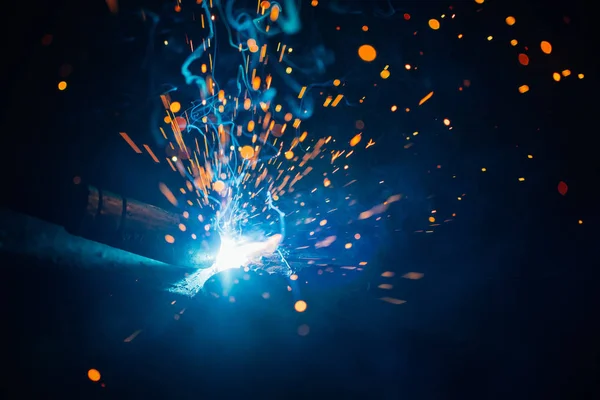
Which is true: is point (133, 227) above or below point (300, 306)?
above

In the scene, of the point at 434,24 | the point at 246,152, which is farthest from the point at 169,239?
the point at 434,24

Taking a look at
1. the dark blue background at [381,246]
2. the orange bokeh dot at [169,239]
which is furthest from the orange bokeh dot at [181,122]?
the orange bokeh dot at [169,239]

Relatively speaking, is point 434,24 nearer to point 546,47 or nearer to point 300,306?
point 546,47

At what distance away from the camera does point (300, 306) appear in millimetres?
1946

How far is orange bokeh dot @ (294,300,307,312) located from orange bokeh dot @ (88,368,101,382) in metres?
A: 1.12

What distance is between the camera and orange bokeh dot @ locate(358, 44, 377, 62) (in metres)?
3.10

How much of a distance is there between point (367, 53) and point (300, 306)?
2.57m

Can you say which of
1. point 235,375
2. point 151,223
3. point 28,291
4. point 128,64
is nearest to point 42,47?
point 128,64

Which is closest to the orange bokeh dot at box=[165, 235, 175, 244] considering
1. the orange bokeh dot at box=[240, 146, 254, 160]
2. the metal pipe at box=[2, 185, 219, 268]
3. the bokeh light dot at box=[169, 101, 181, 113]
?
the metal pipe at box=[2, 185, 219, 268]

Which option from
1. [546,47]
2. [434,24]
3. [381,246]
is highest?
[434,24]

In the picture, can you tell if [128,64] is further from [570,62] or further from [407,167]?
[570,62]

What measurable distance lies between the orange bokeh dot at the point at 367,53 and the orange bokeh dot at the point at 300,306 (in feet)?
8.22

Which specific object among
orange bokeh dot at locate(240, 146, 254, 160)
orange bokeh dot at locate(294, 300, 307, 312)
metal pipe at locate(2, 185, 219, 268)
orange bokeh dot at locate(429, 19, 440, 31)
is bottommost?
orange bokeh dot at locate(294, 300, 307, 312)

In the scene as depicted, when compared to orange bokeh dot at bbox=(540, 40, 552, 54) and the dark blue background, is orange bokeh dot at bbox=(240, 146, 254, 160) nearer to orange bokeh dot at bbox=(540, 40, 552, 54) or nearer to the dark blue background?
the dark blue background
